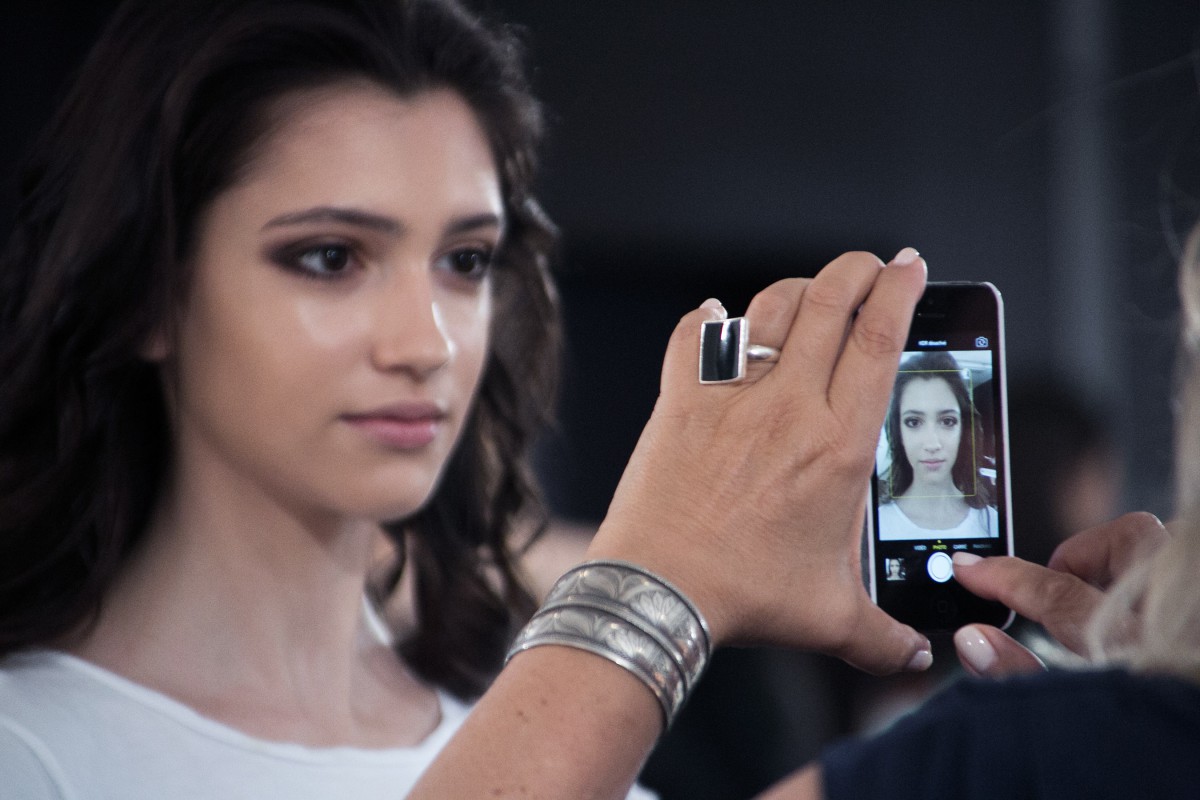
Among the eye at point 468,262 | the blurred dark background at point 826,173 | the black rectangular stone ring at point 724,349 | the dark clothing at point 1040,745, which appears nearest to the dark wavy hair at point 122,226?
the eye at point 468,262

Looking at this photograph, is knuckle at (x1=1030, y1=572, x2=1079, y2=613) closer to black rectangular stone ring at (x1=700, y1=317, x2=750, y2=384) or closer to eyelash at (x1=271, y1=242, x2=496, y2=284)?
black rectangular stone ring at (x1=700, y1=317, x2=750, y2=384)

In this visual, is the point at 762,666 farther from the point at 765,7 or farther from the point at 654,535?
the point at 765,7

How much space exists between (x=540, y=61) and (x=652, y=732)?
288 cm

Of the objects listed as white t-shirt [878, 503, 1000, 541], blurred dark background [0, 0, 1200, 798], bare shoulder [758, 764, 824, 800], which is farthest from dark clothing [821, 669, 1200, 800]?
blurred dark background [0, 0, 1200, 798]

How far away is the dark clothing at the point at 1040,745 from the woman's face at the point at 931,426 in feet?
0.80

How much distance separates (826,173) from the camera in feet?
11.8

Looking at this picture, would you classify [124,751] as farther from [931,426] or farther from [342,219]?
[931,426]

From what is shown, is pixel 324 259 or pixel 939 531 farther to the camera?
pixel 324 259

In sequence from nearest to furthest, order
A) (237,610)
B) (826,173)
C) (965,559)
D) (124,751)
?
(965,559), (124,751), (237,610), (826,173)

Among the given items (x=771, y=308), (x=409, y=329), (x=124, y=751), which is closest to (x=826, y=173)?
(x=409, y=329)

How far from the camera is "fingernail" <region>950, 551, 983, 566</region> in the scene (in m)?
0.77

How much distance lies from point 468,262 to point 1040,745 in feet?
2.64

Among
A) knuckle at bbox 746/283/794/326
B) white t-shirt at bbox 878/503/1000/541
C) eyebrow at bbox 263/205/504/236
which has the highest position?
eyebrow at bbox 263/205/504/236

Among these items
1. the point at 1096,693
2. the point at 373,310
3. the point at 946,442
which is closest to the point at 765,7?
the point at 373,310
